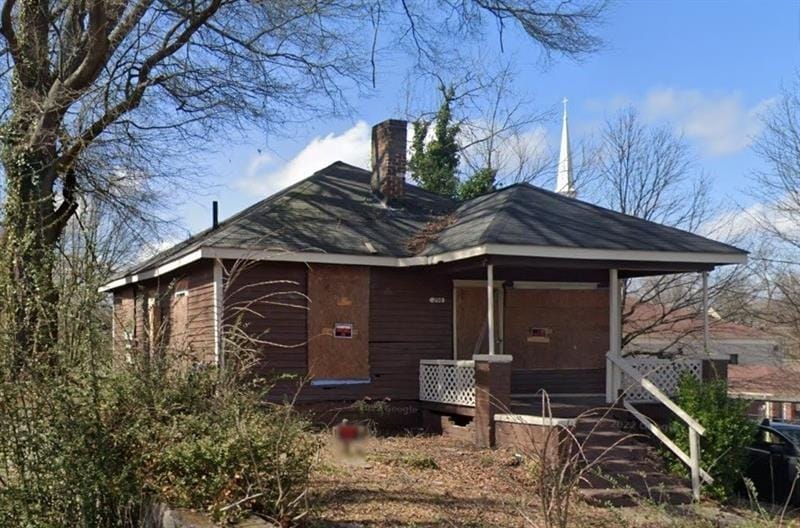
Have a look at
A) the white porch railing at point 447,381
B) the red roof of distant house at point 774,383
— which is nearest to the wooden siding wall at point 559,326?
the white porch railing at point 447,381

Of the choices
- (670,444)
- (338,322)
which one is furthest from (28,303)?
(670,444)

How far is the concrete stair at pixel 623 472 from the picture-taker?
9758 millimetres

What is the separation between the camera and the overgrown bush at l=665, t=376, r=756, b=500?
35.3ft

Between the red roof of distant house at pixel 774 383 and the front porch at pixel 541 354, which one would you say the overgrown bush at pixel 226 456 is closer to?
the front porch at pixel 541 354

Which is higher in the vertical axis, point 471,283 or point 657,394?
point 471,283

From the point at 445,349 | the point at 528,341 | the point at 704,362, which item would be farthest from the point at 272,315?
the point at 704,362

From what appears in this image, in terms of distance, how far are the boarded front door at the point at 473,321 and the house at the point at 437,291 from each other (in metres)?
0.02

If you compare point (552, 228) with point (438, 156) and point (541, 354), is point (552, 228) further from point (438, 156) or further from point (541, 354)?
point (438, 156)

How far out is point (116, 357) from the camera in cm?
691

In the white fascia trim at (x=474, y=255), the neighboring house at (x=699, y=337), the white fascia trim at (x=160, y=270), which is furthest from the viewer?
the neighboring house at (x=699, y=337)

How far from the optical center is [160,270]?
52.3ft

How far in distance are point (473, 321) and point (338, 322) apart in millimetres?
2794

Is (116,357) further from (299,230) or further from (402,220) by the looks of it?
(402,220)

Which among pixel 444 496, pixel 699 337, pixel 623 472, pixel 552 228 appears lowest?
pixel 623 472
